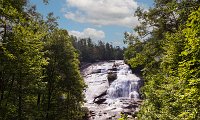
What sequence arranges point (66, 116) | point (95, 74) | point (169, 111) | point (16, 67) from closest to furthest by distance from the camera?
point (169, 111)
point (16, 67)
point (66, 116)
point (95, 74)

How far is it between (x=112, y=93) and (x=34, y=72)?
56.3 m

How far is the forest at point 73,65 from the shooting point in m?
13.8

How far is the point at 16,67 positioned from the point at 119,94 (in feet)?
196

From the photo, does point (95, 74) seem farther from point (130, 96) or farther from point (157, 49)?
point (157, 49)

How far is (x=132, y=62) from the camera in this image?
2608 centimetres

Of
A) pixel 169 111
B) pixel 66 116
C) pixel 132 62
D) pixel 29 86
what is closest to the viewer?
pixel 169 111

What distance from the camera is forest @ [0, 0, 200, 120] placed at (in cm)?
1378

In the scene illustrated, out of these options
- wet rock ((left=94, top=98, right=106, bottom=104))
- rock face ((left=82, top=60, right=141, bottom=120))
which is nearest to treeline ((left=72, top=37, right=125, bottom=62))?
rock face ((left=82, top=60, right=141, bottom=120))

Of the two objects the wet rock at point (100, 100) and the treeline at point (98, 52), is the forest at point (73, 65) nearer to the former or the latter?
the wet rock at point (100, 100)

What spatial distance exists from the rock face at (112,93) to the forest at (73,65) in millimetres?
21930

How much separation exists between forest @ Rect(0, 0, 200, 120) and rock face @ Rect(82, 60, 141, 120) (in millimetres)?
21930

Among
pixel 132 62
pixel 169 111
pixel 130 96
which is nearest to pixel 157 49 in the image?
pixel 132 62

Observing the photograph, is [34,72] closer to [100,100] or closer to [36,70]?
[36,70]

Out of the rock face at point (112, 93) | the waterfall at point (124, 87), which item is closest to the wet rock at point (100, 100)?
the rock face at point (112, 93)
